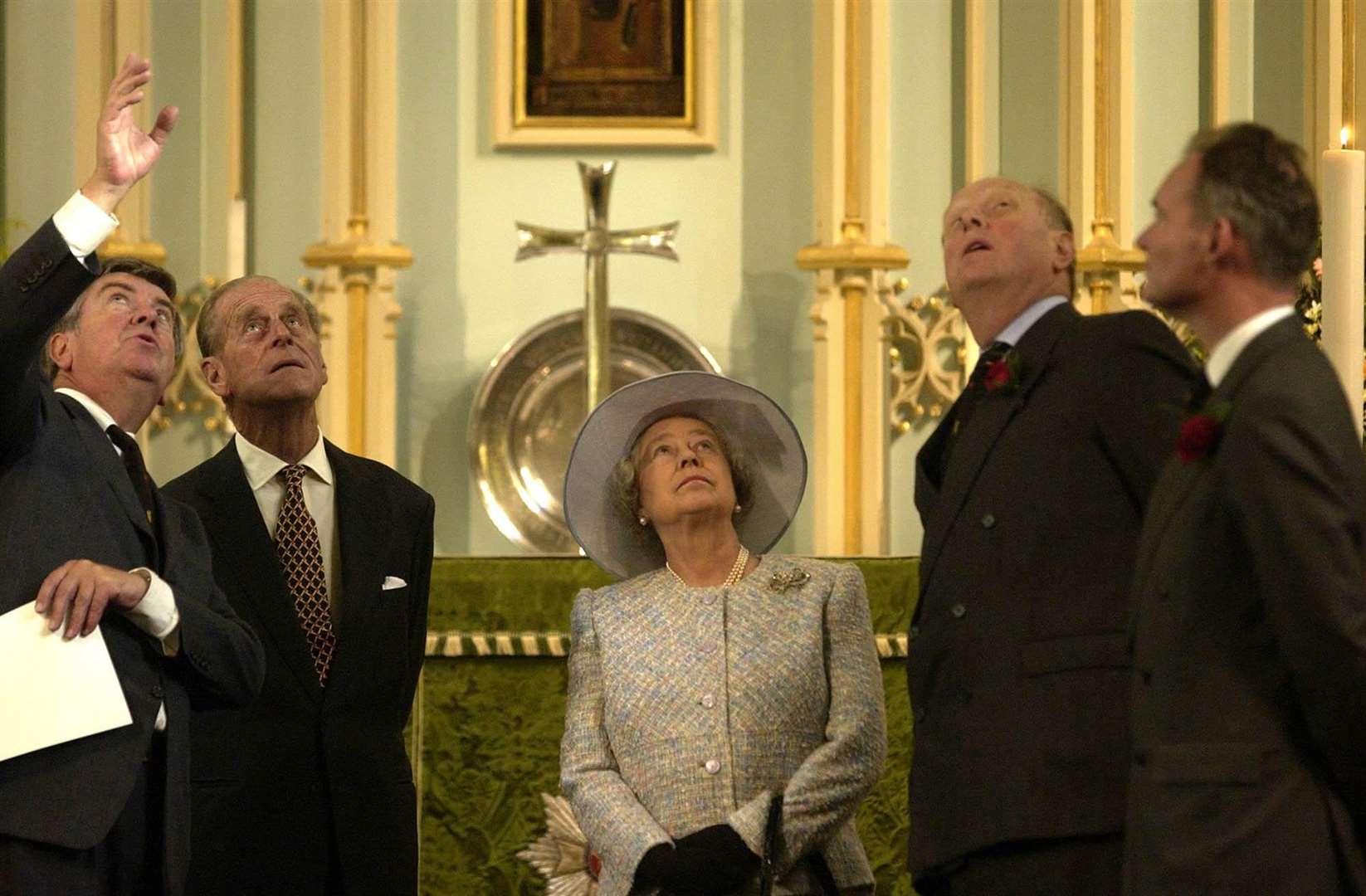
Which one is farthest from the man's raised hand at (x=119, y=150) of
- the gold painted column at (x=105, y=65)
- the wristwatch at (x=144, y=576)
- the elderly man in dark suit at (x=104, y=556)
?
the gold painted column at (x=105, y=65)

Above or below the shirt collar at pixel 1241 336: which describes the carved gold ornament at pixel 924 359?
above

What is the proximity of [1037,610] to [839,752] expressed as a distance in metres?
0.74

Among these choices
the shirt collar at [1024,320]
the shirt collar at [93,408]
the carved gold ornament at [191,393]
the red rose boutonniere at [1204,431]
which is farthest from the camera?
the carved gold ornament at [191,393]

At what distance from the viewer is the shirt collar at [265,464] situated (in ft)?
12.0

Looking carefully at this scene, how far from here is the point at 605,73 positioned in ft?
20.5

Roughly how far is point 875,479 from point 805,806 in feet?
9.00

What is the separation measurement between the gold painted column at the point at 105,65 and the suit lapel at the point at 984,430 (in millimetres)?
3756

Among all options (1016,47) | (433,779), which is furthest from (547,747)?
(1016,47)

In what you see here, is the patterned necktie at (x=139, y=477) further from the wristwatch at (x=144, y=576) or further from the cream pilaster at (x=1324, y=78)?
the cream pilaster at (x=1324, y=78)

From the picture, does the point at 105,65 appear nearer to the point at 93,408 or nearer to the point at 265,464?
the point at 265,464

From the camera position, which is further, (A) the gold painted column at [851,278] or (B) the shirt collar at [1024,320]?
(A) the gold painted column at [851,278]

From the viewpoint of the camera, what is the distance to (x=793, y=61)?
6359 mm

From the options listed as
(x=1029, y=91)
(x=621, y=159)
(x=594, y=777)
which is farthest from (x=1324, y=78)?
(x=594, y=777)

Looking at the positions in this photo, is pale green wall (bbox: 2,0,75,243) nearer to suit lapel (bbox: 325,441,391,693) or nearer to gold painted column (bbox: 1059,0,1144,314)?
suit lapel (bbox: 325,441,391,693)
